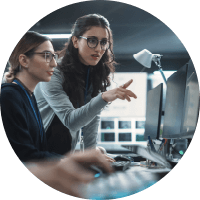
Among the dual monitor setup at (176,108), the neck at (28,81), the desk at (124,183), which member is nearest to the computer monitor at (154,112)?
the dual monitor setup at (176,108)

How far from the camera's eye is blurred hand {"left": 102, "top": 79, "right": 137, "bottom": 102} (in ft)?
4.55

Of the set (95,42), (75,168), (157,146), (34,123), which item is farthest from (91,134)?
(95,42)

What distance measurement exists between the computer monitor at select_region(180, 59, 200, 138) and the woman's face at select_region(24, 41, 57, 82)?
0.91m

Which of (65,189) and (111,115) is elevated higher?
(111,115)

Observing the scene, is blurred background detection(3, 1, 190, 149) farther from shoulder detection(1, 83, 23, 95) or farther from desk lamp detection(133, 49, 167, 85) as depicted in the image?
shoulder detection(1, 83, 23, 95)

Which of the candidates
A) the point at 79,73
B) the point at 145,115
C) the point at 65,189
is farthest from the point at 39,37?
the point at 65,189

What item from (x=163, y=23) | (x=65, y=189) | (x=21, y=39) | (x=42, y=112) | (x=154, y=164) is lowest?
(x=65, y=189)

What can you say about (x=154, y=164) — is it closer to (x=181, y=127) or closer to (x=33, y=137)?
(x=181, y=127)

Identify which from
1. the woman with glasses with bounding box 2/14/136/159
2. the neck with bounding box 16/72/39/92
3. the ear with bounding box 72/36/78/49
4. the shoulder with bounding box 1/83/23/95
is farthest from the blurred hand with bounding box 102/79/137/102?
the shoulder with bounding box 1/83/23/95

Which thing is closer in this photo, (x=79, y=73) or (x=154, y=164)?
(x=79, y=73)

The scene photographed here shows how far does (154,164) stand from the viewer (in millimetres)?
1519

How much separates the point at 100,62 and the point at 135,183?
33.1 inches

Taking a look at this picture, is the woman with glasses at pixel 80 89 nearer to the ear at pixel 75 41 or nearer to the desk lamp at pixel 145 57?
the ear at pixel 75 41

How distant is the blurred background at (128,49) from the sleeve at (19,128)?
41 cm
